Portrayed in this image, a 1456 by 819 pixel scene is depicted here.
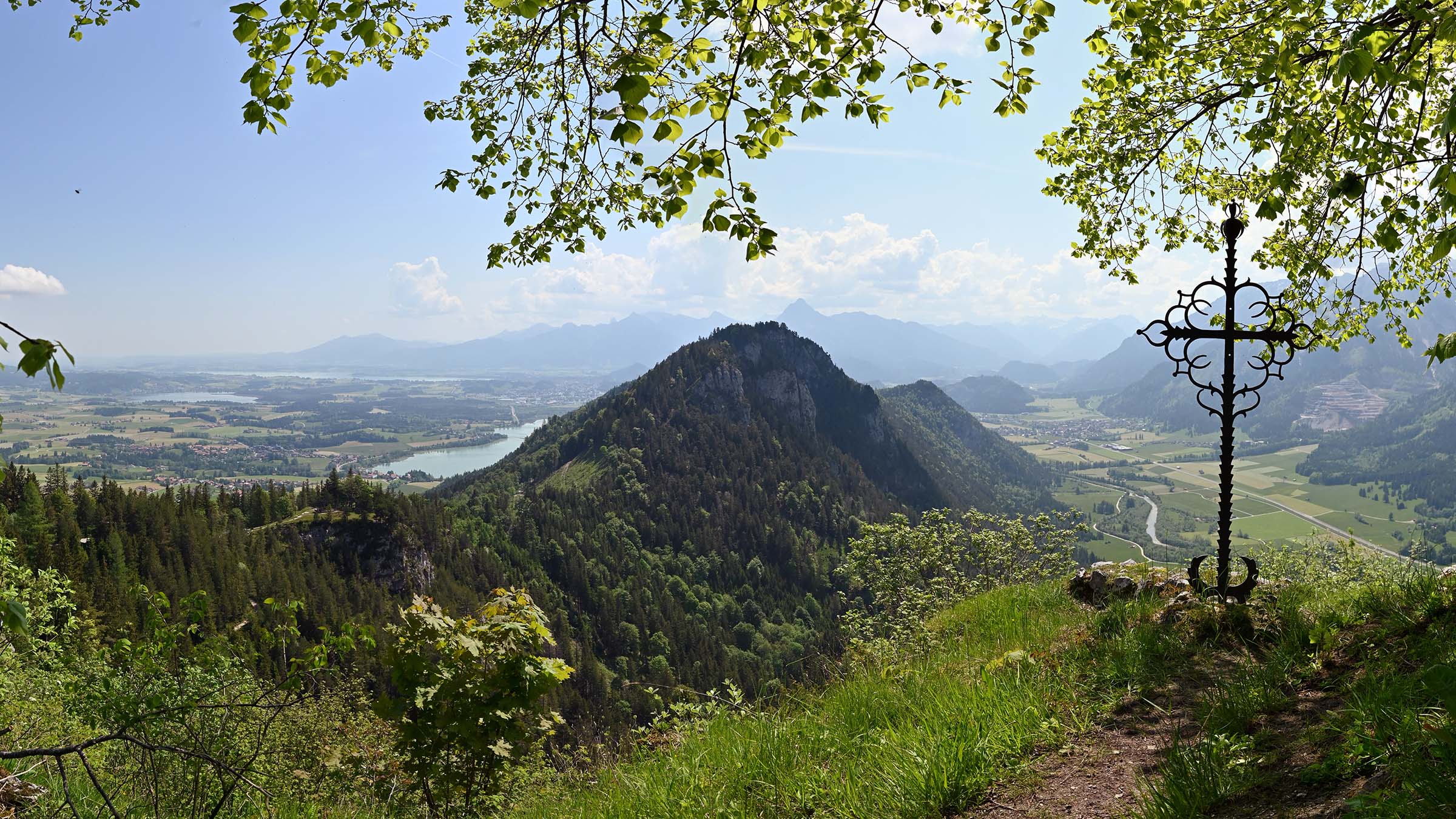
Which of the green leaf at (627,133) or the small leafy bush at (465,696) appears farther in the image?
the small leafy bush at (465,696)

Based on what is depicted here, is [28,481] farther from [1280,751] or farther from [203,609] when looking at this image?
[1280,751]

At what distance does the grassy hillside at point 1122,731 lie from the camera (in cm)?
270

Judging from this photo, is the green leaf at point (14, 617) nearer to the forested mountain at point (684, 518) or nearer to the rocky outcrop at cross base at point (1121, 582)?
the rocky outcrop at cross base at point (1121, 582)

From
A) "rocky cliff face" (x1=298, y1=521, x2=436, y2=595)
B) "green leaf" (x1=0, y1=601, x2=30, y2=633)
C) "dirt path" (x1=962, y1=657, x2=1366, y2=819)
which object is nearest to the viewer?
"green leaf" (x1=0, y1=601, x2=30, y2=633)

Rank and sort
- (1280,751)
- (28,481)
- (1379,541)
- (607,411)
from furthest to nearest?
(607,411), (1379,541), (28,481), (1280,751)

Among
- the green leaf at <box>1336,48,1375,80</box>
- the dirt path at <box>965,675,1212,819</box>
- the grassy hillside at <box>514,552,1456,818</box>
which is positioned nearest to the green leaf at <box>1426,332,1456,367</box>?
the green leaf at <box>1336,48,1375,80</box>

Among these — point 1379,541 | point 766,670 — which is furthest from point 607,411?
point 1379,541

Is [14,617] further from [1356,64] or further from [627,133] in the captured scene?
[1356,64]

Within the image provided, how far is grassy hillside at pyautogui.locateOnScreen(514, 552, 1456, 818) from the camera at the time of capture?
2703 millimetres

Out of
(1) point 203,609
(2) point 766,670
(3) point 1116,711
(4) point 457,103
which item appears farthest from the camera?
(2) point 766,670

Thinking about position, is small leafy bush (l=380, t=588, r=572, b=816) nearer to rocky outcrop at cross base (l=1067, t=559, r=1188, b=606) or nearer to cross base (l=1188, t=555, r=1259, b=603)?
cross base (l=1188, t=555, r=1259, b=603)

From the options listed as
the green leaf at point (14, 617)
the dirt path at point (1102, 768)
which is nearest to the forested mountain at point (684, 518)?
the dirt path at point (1102, 768)

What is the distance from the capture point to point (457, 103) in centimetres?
609

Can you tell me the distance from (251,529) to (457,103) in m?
95.2
